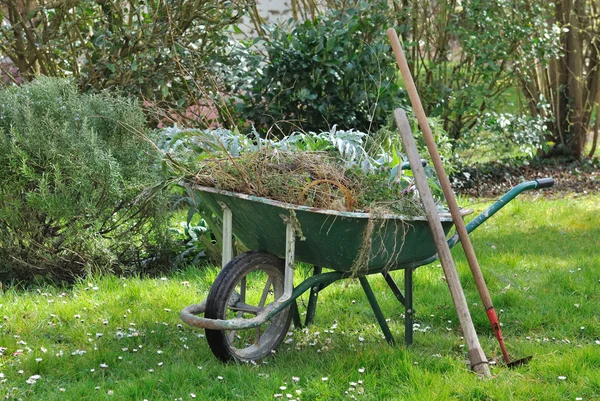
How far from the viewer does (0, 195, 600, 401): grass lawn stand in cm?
297

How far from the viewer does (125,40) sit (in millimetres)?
6270

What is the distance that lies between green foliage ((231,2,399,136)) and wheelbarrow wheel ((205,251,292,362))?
2.79 m

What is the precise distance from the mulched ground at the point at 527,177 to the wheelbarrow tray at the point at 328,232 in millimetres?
4045

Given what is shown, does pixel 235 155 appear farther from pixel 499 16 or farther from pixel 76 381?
pixel 499 16

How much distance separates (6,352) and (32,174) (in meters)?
1.20

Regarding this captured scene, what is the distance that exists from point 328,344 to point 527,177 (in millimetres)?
5080

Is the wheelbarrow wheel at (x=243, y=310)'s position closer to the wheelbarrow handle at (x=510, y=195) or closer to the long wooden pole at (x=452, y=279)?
the long wooden pole at (x=452, y=279)

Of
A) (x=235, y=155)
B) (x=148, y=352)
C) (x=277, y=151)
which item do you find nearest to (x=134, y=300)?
(x=148, y=352)

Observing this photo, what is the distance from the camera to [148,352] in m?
3.45

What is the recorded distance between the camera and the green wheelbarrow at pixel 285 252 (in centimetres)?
306

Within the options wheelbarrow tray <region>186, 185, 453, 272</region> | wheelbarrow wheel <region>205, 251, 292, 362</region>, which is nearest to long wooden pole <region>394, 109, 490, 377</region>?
wheelbarrow tray <region>186, 185, 453, 272</region>

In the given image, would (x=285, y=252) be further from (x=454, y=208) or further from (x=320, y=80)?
(x=320, y=80)

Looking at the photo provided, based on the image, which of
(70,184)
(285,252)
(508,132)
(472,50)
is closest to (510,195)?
(285,252)

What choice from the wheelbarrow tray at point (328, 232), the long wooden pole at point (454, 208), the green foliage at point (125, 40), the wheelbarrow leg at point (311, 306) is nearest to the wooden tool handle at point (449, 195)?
Result: the long wooden pole at point (454, 208)
